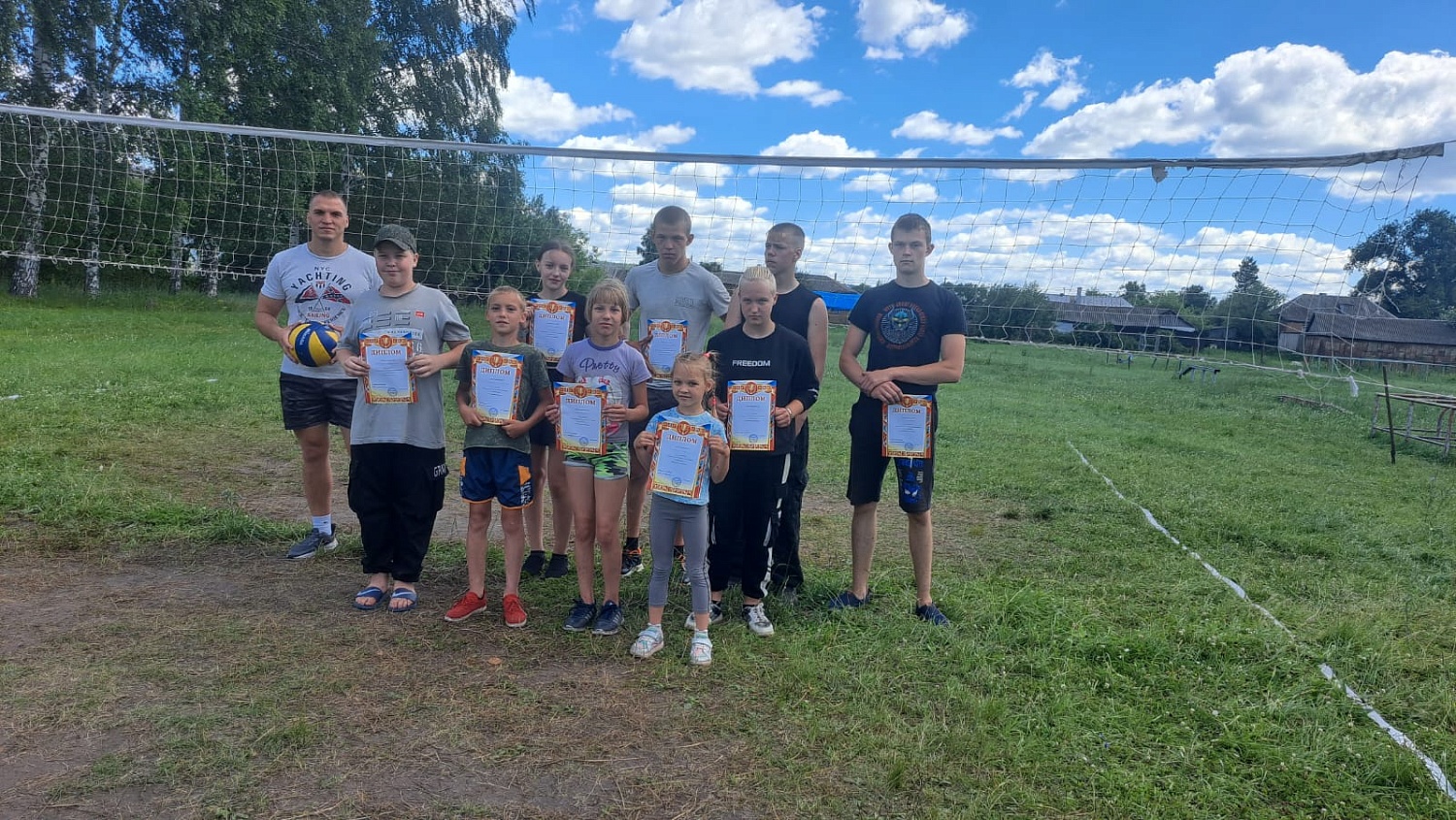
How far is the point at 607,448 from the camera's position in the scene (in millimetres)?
3596

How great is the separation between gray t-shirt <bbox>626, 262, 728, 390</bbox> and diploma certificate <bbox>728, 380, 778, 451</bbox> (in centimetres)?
65

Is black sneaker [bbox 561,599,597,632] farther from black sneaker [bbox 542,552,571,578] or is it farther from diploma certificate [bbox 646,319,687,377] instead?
diploma certificate [bbox 646,319,687,377]

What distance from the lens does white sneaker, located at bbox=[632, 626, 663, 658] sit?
338cm

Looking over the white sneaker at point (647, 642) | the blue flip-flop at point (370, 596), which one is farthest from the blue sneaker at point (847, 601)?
the blue flip-flop at point (370, 596)

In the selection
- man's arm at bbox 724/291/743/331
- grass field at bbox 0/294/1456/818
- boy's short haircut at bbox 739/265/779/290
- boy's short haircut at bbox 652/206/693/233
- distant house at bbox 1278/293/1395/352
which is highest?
boy's short haircut at bbox 652/206/693/233

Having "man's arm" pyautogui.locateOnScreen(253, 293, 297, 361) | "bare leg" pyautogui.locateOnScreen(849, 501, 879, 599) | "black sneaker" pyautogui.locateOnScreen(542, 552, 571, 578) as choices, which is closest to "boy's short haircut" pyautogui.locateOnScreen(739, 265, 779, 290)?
"bare leg" pyautogui.locateOnScreen(849, 501, 879, 599)

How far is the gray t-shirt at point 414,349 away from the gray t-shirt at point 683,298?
100 centimetres

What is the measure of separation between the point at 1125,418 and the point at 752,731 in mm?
12159

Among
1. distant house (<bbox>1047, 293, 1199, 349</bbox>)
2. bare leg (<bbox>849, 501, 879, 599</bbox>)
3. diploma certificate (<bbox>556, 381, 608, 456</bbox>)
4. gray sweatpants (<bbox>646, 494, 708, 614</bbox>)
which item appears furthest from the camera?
distant house (<bbox>1047, 293, 1199, 349</bbox>)

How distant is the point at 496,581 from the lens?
168 inches

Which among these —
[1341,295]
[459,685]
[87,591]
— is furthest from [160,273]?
[1341,295]

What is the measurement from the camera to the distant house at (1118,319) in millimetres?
5508

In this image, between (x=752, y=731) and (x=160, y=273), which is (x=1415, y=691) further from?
(x=160, y=273)

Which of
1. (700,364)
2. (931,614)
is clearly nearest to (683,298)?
(700,364)
